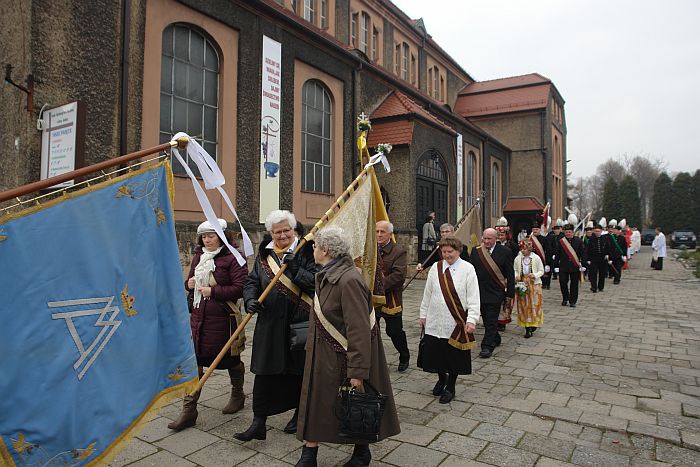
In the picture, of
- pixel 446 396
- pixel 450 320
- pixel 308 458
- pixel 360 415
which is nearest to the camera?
pixel 360 415

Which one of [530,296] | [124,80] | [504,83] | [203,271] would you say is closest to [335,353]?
[203,271]

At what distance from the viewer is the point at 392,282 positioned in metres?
6.09

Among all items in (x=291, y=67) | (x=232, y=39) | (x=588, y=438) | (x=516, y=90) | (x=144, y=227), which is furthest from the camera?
(x=516, y=90)

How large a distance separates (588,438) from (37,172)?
8345mm

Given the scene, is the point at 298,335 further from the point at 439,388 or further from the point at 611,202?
the point at 611,202

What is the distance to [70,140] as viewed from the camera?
750 cm

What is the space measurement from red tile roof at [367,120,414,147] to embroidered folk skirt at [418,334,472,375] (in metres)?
12.0

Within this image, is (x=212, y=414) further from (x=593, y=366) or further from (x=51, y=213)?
(x=593, y=366)

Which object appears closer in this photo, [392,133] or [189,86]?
[189,86]

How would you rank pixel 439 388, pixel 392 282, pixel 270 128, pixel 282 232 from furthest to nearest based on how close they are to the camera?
pixel 270 128 < pixel 392 282 < pixel 439 388 < pixel 282 232

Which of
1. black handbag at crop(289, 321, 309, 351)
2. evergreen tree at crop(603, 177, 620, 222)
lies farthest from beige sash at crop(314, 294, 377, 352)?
evergreen tree at crop(603, 177, 620, 222)

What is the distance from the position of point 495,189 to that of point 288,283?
27.8m

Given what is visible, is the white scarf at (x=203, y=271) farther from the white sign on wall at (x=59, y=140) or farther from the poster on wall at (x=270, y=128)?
the poster on wall at (x=270, y=128)

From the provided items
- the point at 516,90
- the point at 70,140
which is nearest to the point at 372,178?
the point at 70,140
